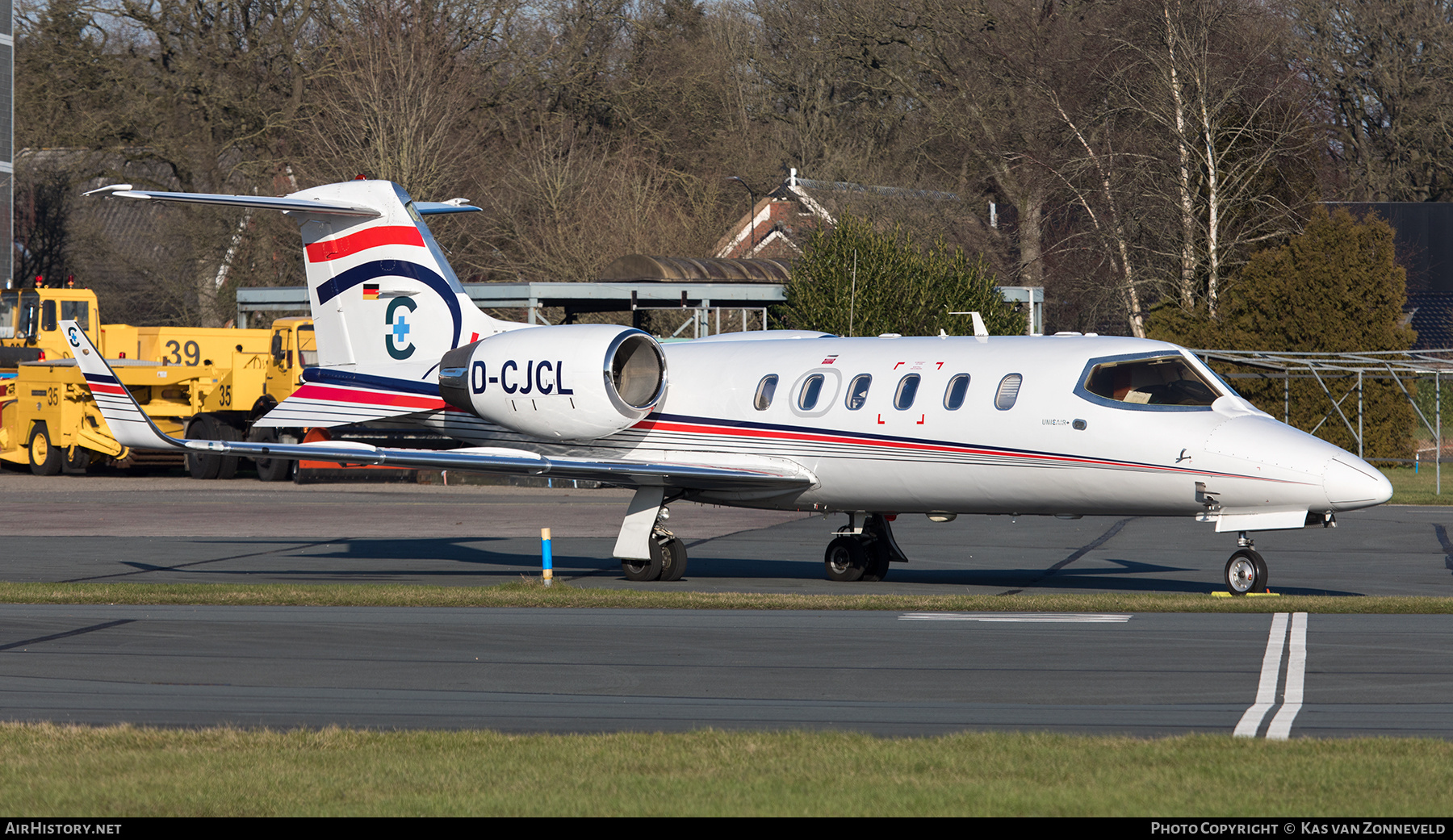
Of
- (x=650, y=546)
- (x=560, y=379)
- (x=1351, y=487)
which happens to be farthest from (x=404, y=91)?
(x=1351, y=487)

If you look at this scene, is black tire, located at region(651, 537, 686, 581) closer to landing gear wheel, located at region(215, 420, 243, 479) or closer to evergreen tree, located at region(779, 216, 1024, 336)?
evergreen tree, located at region(779, 216, 1024, 336)

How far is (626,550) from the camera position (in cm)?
1780

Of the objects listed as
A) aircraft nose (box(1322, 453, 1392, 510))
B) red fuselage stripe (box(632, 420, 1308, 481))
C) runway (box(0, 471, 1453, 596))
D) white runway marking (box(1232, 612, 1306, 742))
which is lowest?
runway (box(0, 471, 1453, 596))

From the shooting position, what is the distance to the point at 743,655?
456 inches

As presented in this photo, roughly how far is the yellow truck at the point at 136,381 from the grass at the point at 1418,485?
2318 centimetres

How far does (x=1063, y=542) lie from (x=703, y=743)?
15201 mm

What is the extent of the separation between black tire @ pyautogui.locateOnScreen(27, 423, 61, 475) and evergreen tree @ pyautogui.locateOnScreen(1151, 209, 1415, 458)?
25597mm

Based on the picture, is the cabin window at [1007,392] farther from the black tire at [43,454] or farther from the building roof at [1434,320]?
the building roof at [1434,320]

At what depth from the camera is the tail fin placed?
1934 centimetres

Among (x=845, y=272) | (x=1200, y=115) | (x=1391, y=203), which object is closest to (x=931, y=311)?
(x=845, y=272)

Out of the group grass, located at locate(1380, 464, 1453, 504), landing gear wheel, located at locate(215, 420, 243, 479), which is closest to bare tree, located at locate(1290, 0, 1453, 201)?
grass, located at locate(1380, 464, 1453, 504)

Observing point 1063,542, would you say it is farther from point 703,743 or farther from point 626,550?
point 703,743

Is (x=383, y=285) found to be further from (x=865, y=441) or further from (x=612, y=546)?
(x=865, y=441)

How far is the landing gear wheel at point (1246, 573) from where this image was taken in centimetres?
1502
